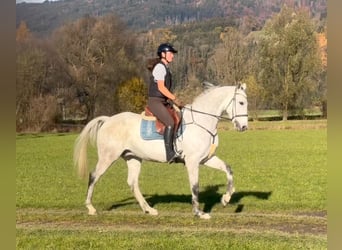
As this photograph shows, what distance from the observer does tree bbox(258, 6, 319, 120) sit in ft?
20.4

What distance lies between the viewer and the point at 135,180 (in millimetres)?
6062

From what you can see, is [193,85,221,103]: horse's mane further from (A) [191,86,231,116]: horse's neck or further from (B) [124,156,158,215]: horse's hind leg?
(B) [124,156,158,215]: horse's hind leg

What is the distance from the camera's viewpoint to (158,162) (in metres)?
5.95

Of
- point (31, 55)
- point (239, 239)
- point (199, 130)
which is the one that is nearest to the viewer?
point (239, 239)

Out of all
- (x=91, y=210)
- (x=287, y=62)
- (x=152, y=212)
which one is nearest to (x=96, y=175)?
(x=91, y=210)

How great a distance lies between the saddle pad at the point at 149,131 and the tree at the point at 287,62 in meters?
1.54

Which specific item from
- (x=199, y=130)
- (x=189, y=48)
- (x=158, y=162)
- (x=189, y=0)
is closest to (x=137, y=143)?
(x=158, y=162)

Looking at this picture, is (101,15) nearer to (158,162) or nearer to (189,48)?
(189,48)

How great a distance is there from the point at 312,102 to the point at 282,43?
2.73ft

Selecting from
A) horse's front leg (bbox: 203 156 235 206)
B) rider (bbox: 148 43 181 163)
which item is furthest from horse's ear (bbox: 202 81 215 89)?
horse's front leg (bbox: 203 156 235 206)

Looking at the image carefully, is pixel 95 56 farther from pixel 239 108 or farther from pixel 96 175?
pixel 239 108

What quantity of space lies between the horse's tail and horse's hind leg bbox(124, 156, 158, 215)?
1.66ft

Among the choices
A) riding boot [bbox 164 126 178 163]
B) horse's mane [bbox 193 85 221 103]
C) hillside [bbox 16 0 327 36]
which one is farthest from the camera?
A: hillside [bbox 16 0 327 36]

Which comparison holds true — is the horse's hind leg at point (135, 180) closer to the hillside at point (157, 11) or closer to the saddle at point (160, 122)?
the saddle at point (160, 122)
